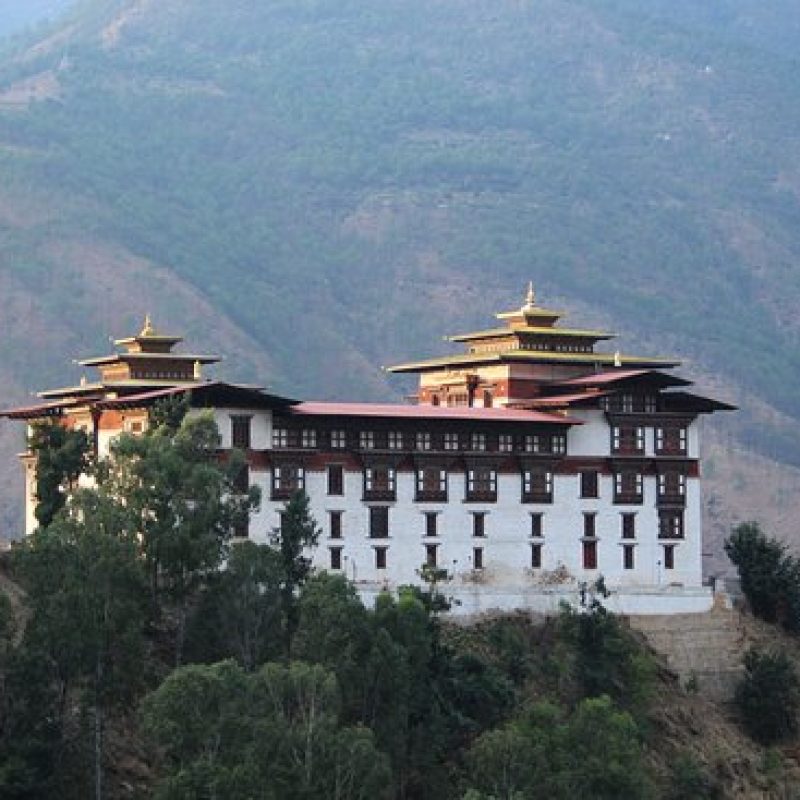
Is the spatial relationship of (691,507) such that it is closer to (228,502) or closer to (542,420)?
(542,420)

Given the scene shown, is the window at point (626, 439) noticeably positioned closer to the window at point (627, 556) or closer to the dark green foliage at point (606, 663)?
the window at point (627, 556)

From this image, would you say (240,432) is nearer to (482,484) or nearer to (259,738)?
(482,484)

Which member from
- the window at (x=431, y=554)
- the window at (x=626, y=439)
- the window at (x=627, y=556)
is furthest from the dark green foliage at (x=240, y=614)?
the window at (x=626, y=439)

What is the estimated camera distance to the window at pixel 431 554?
10662 cm

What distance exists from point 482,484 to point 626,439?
6.41 m

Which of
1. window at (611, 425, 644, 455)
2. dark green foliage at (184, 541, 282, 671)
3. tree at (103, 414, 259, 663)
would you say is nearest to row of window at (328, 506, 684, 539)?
window at (611, 425, 644, 455)

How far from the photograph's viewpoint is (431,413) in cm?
10838

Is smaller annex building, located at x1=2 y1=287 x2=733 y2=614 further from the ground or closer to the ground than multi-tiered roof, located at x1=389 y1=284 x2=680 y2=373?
closer to the ground

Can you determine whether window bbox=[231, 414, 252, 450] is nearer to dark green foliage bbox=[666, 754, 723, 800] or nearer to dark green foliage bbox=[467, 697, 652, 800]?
dark green foliage bbox=[467, 697, 652, 800]

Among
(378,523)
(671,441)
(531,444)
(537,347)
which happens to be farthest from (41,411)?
(671,441)

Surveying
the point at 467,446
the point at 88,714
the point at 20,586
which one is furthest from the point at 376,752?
the point at 467,446

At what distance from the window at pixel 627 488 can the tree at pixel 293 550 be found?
13.7 m

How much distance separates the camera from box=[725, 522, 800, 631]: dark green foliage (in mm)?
114625

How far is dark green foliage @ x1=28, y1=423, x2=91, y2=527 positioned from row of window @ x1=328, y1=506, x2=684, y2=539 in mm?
9215
